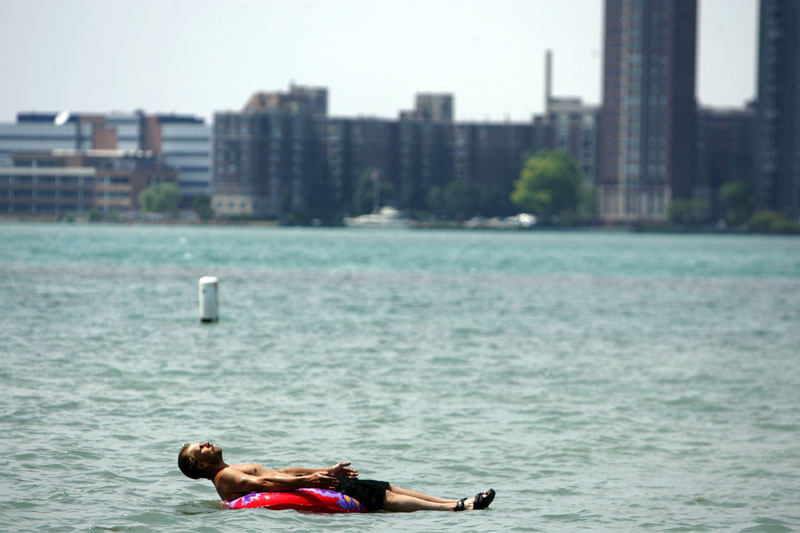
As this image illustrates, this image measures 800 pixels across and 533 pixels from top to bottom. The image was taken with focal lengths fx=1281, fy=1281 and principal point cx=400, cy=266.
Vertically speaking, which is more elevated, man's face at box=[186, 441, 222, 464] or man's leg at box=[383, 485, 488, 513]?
man's face at box=[186, 441, 222, 464]

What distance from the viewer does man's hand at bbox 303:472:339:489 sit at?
16.0m

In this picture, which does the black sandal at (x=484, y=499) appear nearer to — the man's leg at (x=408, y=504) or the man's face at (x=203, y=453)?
the man's leg at (x=408, y=504)

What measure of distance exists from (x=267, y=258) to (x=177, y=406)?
3883 inches

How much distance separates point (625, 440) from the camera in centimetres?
2217

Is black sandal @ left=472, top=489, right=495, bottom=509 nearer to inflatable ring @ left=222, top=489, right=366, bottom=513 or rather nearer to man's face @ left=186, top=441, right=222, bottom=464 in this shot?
inflatable ring @ left=222, top=489, right=366, bottom=513

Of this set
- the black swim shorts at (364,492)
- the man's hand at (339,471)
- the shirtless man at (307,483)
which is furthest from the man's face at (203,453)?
the black swim shorts at (364,492)

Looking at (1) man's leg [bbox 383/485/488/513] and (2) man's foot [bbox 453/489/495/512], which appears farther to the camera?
(1) man's leg [bbox 383/485/488/513]

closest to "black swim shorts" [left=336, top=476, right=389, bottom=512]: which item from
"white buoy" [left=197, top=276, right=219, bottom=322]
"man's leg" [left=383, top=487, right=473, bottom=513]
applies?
"man's leg" [left=383, top=487, right=473, bottom=513]

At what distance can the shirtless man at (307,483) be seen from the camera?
1603cm

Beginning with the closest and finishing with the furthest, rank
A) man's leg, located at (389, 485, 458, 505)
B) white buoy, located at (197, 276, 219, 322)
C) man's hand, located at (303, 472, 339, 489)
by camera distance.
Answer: man's hand, located at (303, 472, 339, 489), man's leg, located at (389, 485, 458, 505), white buoy, located at (197, 276, 219, 322)

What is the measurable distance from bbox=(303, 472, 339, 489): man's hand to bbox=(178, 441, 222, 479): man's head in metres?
1.22

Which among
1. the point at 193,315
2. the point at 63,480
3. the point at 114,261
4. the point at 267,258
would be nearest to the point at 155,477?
the point at 63,480

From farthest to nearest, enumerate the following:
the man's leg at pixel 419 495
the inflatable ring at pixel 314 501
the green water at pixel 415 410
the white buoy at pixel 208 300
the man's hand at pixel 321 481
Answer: the white buoy at pixel 208 300 < the green water at pixel 415 410 < the man's leg at pixel 419 495 < the inflatable ring at pixel 314 501 < the man's hand at pixel 321 481

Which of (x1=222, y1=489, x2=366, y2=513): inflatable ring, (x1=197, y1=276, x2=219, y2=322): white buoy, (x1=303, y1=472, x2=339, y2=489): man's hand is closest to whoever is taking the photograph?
(x1=303, y1=472, x2=339, y2=489): man's hand
